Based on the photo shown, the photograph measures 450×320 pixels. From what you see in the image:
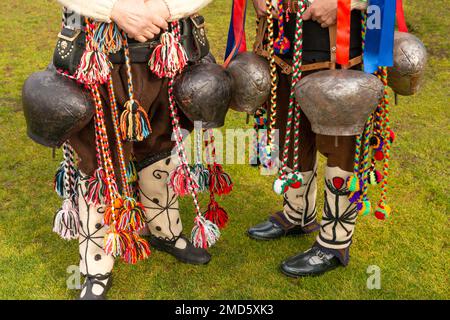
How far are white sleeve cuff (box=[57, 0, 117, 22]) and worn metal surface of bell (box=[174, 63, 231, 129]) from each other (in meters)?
0.38

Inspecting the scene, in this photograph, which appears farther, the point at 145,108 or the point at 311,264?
the point at 311,264

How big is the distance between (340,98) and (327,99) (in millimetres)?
44

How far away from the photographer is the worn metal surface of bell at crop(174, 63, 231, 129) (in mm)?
1959

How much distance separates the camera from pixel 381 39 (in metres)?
1.88

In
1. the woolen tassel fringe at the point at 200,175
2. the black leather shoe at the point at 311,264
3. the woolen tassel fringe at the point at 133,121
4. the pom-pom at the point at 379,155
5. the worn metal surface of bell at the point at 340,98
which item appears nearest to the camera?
the worn metal surface of bell at the point at 340,98

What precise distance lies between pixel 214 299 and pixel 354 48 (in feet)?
4.11

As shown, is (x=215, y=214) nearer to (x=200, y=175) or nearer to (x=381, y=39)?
(x=200, y=175)

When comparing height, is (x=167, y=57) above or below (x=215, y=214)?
above

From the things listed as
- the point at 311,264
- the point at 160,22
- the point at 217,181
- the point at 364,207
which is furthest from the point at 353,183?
the point at 160,22

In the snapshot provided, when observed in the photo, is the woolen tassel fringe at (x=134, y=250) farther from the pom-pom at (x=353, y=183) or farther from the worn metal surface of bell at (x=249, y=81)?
the pom-pom at (x=353, y=183)

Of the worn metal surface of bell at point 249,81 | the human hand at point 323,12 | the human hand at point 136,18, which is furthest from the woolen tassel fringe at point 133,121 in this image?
the human hand at point 323,12

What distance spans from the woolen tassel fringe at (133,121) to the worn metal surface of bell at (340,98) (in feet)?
2.03

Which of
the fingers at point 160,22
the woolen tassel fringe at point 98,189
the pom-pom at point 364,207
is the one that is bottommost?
the pom-pom at point 364,207

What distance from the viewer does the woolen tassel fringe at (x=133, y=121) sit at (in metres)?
1.99
